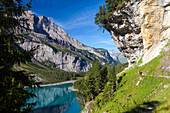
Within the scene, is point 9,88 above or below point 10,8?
below

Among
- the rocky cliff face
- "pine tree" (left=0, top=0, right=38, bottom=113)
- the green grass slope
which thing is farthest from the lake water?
"pine tree" (left=0, top=0, right=38, bottom=113)

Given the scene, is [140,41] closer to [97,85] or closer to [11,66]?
[97,85]

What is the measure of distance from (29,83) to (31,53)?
2277 millimetres

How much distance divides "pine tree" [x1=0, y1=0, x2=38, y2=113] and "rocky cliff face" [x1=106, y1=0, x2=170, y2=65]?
30.4 meters

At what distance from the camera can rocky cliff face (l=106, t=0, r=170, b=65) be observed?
28.3 metres

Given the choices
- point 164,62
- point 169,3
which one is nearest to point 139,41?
point 169,3

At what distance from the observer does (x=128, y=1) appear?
112 feet

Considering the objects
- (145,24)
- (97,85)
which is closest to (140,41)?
(145,24)

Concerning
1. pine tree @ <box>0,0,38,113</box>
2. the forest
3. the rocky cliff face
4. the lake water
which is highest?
the rocky cliff face

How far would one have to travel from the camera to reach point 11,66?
23.6ft

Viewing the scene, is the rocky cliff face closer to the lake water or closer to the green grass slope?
the green grass slope

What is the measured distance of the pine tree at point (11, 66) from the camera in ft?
19.0

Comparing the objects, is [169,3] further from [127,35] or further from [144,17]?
[127,35]

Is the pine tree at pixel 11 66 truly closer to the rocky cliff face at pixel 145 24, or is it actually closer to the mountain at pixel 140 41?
the mountain at pixel 140 41
